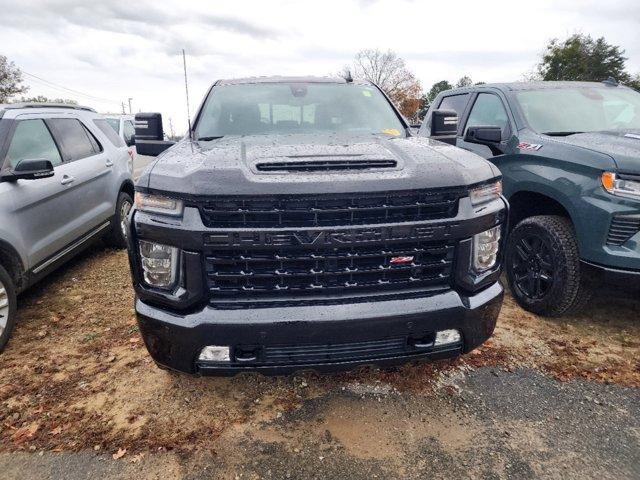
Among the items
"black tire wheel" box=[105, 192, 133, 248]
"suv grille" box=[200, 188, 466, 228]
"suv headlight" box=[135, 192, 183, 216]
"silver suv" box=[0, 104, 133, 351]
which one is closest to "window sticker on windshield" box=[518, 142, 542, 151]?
"suv grille" box=[200, 188, 466, 228]

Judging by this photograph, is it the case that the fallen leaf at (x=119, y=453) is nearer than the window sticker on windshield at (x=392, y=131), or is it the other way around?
the fallen leaf at (x=119, y=453)

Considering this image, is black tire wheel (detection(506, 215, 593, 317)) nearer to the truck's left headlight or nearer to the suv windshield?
the suv windshield

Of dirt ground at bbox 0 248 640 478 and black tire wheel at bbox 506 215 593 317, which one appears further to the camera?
black tire wheel at bbox 506 215 593 317

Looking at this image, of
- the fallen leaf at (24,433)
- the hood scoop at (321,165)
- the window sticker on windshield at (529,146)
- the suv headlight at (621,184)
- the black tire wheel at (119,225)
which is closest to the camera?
the hood scoop at (321,165)

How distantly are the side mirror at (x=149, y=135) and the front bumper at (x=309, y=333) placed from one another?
64.3 inches

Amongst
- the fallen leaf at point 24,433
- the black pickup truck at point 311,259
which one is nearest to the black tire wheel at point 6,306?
the fallen leaf at point 24,433

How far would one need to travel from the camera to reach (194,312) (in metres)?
2.11

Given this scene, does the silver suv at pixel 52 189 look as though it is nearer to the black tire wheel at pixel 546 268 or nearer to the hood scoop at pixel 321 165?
the hood scoop at pixel 321 165

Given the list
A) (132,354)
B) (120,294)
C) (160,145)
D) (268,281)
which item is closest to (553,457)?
(268,281)

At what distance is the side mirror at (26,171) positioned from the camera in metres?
3.49

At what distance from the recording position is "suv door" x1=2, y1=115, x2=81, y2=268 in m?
3.65

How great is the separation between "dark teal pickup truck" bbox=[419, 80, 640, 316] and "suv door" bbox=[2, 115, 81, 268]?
3999mm

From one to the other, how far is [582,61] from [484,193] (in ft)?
138

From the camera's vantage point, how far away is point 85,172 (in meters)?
4.74
